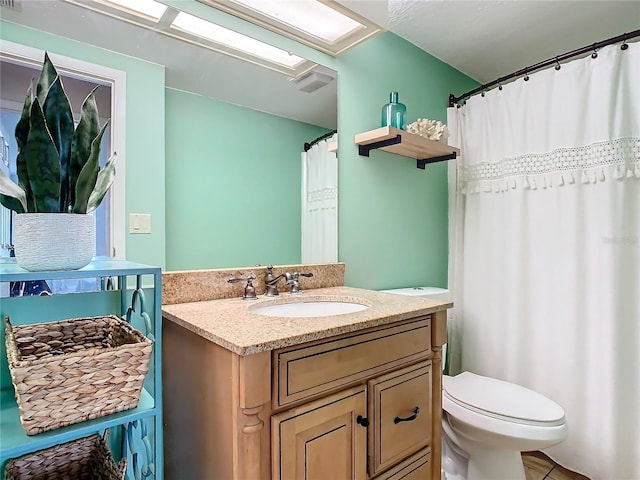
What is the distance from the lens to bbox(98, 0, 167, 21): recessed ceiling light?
3.52ft

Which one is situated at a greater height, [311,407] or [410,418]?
[311,407]

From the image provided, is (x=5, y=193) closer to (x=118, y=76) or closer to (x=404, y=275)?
(x=118, y=76)

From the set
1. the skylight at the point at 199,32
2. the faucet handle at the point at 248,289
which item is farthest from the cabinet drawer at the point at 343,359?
the skylight at the point at 199,32

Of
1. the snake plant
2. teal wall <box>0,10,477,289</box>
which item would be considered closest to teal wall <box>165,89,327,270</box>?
teal wall <box>0,10,477,289</box>

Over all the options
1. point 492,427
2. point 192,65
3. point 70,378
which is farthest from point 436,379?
point 192,65

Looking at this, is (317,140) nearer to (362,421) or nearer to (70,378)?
(362,421)

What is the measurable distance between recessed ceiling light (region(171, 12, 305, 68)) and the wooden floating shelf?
0.43 m

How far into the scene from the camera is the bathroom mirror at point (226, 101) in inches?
40.3

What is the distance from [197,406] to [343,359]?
1.33ft

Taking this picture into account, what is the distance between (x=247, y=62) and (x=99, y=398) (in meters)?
1.17

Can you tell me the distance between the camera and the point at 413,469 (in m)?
1.13

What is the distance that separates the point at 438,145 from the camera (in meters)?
1.78

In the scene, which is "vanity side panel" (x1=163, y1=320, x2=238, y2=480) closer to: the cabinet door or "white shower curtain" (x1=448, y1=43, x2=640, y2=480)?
the cabinet door

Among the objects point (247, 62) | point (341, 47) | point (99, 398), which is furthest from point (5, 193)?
point (341, 47)
